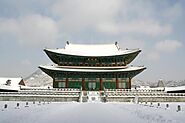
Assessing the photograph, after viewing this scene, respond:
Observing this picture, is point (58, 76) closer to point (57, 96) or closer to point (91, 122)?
point (57, 96)

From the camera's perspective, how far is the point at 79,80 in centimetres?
6078

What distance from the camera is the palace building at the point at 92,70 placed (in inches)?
2352

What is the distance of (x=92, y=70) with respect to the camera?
6000cm

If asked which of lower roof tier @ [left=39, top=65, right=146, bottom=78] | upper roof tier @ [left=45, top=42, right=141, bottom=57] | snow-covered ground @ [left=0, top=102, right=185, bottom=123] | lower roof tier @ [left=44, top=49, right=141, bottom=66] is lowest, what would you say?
snow-covered ground @ [left=0, top=102, right=185, bottom=123]

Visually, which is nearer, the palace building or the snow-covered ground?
the snow-covered ground

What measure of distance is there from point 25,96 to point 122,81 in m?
26.1

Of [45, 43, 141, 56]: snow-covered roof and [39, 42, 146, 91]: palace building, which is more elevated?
[45, 43, 141, 56]: snow-covered roof

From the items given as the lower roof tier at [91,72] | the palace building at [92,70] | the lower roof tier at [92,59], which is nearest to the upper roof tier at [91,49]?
the lower roof tier at [92,59]

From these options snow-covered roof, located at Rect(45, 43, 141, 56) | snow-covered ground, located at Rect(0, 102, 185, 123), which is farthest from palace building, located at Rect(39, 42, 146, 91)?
snow-covered ground, located at Rect(0, 102, 185, 123)

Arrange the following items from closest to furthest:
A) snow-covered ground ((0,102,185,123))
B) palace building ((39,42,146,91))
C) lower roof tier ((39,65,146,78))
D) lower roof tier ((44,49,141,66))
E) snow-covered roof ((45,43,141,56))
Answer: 1. snow-covered ground ((0,102,185,123))
2. lower roof tier ((39,65,146,78))
3. palace building ((39,42,146,91))
4. lower roof tier ((44,49,141,66))
5. snow-covered roof ((45,43,141,56))

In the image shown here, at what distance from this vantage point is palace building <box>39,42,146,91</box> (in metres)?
59.8

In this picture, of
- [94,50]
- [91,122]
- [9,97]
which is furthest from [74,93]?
[91,122]

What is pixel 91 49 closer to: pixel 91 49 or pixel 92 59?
pixel 91 49

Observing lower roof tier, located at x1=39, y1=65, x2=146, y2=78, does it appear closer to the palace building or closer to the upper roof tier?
the palace building
